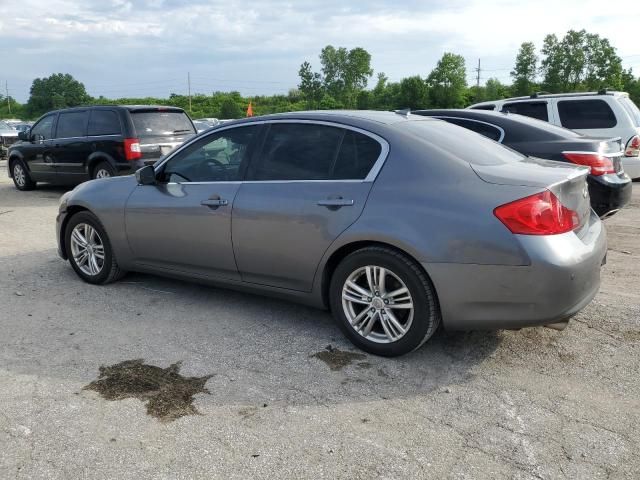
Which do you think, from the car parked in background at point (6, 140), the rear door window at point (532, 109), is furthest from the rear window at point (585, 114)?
the car parked in background at point (6, 140)

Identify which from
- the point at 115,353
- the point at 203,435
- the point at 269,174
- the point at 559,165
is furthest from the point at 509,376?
the point at 115,353

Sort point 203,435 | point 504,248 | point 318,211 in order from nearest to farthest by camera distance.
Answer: point 203,435 < point 504,248 < point 318,211

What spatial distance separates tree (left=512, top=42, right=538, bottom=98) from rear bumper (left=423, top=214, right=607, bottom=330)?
63.6 metres

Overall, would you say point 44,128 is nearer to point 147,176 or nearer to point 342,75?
point 147,176

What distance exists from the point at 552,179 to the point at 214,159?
2563mm

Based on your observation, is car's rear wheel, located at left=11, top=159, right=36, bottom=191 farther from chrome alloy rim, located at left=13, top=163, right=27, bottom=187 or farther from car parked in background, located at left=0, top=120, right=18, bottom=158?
car parked in background, located at left=0, top=120, right=18, bottom=158

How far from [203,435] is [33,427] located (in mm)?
910

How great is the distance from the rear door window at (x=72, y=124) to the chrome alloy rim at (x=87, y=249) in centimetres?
657

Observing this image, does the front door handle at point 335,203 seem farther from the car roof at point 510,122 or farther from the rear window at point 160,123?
the rear window at point 160,123

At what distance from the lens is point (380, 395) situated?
345 cm

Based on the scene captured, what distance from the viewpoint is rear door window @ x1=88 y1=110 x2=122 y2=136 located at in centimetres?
1109

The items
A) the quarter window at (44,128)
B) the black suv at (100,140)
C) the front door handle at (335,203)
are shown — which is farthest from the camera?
the quarter window at (44,128)

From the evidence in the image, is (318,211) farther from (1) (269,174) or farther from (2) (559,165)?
(2) (559,165)

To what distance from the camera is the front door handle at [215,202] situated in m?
4.59
